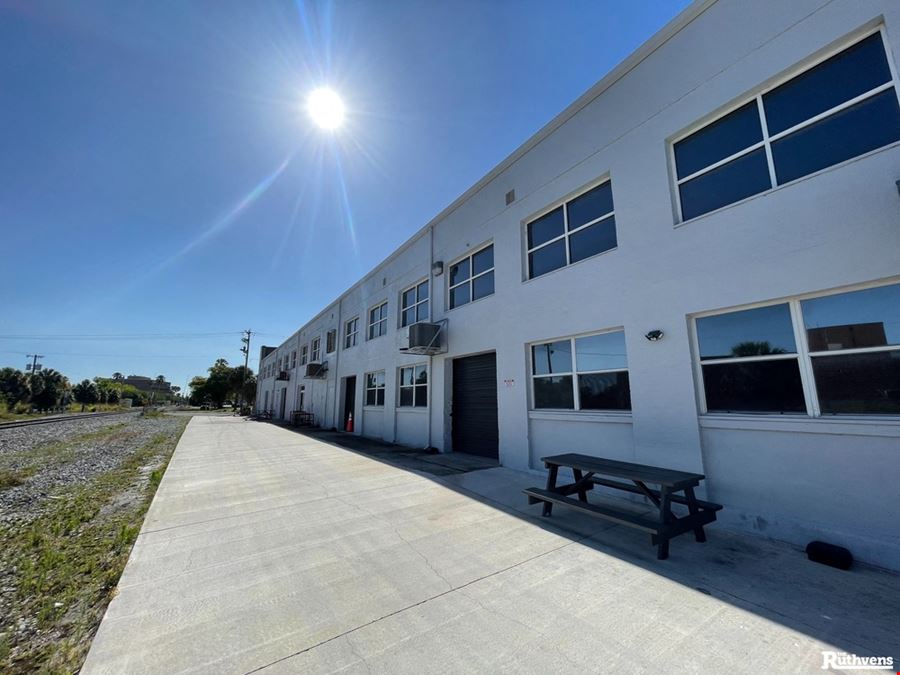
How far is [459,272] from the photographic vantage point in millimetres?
10008

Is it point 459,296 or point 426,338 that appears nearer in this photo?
point 426,338

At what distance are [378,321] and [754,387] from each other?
12310mm

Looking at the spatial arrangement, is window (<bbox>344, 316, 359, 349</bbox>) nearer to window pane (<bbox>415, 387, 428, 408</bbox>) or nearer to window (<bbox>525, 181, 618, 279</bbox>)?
window pane (<bbox>415, 387, 428, 408</bbox>)

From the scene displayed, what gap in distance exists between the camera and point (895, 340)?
11.1 ft

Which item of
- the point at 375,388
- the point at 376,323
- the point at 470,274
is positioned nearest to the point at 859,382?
the point at 470,274

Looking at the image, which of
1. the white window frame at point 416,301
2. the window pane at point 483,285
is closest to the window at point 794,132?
the window pane at point 483,285

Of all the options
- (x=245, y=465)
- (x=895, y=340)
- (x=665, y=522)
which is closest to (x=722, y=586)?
(x=665, y=522)

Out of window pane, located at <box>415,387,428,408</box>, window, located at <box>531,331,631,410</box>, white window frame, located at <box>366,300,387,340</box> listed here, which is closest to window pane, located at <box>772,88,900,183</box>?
window, located at <box>531,331,631,410</box>

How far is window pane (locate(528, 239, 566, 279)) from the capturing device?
6973 mm

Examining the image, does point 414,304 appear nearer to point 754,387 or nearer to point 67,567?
point 754,387

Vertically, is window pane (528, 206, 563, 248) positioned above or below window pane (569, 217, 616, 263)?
above

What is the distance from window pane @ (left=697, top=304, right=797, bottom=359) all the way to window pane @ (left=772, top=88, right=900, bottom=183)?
162 centimetres

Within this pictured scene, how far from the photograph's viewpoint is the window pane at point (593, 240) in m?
6.07

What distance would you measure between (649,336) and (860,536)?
278 cm
